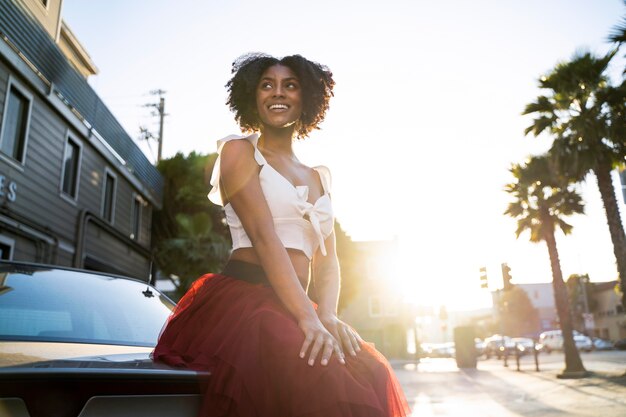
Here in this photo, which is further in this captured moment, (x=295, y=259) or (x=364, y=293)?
(x=364, y=293)

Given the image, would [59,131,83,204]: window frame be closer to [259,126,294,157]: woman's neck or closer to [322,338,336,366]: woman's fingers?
[259,126,294,157]: woman's neck

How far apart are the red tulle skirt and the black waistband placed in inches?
2.3

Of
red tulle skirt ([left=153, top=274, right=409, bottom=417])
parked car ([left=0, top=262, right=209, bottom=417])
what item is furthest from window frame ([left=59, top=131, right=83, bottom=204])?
red tulle skirt ([left=153, top=274, right=409, bottom=417])

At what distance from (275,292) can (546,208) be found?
20.6m

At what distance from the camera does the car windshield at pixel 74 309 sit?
2.36 meters

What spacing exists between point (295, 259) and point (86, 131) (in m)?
12.7

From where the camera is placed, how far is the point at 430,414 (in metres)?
8.74

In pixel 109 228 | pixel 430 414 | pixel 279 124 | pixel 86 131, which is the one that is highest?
pixel 86 131

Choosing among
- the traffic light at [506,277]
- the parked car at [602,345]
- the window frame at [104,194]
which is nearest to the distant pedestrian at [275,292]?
the window frame at [104,194]

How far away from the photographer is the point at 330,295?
2.16 metres

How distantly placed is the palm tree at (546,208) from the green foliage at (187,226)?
11.8m

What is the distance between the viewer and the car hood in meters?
1.49

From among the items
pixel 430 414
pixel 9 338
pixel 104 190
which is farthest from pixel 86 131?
pixel 9 338

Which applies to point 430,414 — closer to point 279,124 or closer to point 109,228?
point 279,124
